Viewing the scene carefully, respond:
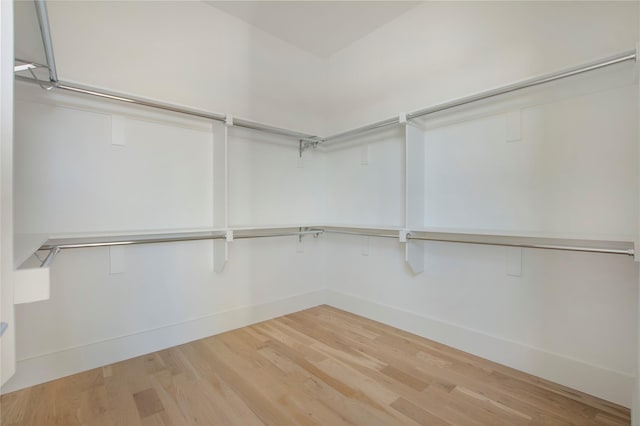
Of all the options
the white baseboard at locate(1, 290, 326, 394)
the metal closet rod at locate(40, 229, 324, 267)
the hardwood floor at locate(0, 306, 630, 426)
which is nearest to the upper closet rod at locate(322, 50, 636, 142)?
the metal closet rod at locate(40, 229, 324, 267)

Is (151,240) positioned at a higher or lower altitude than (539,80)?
lower

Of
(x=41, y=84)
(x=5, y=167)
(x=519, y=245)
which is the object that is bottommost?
(x=519, y=245)

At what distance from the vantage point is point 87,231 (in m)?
1.78

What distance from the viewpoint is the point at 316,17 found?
2480 millimetres

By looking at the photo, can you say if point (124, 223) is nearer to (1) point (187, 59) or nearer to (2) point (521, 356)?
(1) point (187, 59)

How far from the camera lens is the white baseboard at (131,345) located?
163cm

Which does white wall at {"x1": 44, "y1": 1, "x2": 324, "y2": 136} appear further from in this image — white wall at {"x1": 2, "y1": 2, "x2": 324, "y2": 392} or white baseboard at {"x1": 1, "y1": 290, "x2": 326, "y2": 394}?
white baseboard at {"x1": 1, "y1": 290, "x2": 326, "y2": 394}

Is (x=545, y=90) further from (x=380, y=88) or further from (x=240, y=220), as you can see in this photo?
(x=240, y=220)

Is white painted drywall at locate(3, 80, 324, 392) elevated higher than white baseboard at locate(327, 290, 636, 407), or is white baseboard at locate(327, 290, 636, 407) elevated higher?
white painted drywall at locate(3, 80, 324, 392)

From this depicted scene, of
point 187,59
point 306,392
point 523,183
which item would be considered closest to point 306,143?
point 187,59

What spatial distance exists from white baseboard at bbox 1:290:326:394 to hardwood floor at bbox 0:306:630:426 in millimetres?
54

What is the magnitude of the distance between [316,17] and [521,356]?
2.91 m

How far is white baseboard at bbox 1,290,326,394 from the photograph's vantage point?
1.63 meters

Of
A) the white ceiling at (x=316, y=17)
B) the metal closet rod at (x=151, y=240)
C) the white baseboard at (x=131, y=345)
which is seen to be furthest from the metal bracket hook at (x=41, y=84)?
the white baseboard at (x=131, y=345)
